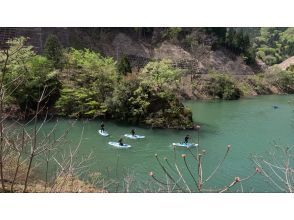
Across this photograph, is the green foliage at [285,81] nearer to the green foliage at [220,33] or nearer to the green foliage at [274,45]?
the green foliage at [220,33]

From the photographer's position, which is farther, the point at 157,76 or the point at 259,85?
the point at 259,85

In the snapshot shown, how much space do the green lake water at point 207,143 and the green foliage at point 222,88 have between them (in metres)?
7.41

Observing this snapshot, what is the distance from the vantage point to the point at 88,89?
2258 cm

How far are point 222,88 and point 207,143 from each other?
19.6 m

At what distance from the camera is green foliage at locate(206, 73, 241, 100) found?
3531cm

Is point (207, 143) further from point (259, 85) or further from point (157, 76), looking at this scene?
point (259, 85)

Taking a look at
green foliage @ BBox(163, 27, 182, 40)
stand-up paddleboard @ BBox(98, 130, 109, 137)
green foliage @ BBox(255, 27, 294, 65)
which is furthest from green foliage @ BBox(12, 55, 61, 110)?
green foliage @ BBox(255, 27, 294, 65)

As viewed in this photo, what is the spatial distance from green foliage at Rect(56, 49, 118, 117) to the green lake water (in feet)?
3.73

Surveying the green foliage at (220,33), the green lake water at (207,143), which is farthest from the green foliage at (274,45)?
the green lake water at (207,143)

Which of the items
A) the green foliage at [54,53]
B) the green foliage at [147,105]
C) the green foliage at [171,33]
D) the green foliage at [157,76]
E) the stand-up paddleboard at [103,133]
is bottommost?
the stand-up paddleboard at [103,133]

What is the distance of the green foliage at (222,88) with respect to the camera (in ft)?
116

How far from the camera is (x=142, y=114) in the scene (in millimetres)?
20984

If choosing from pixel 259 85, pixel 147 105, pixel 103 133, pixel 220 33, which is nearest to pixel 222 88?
pixel 259 85

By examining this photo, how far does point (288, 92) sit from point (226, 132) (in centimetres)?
2659
